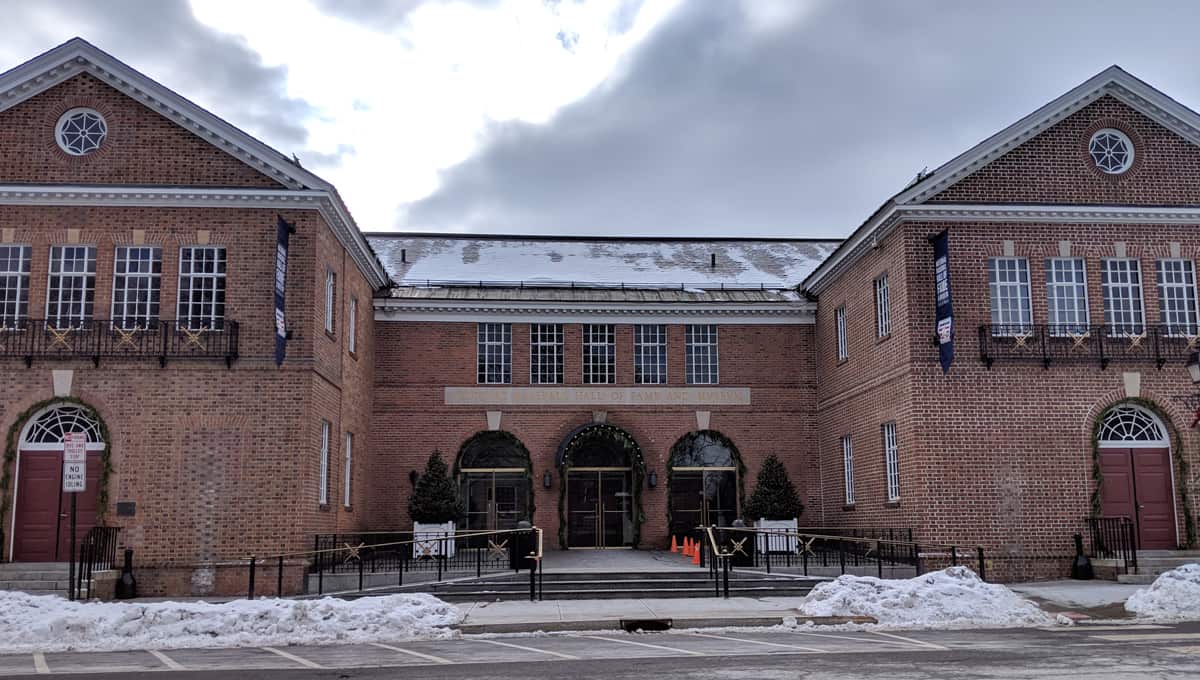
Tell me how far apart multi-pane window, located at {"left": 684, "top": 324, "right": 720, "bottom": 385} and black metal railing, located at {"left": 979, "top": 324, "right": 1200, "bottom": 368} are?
8.83 metres

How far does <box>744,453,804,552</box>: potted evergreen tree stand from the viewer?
2558cm

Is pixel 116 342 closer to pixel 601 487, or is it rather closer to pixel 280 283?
pixel 280 283

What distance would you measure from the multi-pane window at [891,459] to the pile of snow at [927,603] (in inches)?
227

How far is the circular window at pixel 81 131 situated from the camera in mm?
21562

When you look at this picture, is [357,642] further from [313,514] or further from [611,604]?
[313,514]

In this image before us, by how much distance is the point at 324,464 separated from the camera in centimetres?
2262

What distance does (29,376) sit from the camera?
20672 millimetres

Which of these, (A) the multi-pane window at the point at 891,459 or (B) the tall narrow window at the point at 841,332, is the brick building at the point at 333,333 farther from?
(B) the tall narrow window at the point at 841,332

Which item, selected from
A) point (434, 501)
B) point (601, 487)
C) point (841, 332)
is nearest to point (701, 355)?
point (841, 332)

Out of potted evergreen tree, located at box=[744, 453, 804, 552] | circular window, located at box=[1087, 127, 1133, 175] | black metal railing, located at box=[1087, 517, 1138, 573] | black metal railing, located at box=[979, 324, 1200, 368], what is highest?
circular window, located at box=[1087, 127, 1133, 175]

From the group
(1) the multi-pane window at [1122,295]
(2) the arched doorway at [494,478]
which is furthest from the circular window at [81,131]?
(1) the multi-pane window at [1122,295]

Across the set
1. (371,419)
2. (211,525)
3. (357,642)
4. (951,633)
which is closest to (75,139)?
(211,525)

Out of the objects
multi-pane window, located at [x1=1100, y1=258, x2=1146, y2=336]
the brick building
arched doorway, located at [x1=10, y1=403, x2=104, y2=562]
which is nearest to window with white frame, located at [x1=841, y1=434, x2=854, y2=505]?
the brick building

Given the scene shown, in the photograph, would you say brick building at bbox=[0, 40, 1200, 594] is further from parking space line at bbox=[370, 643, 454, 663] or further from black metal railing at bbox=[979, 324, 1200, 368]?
parking space line at bbox=[370, 643, 454, 663]
